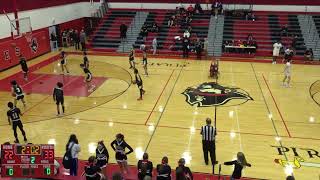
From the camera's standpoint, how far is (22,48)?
26906 mm

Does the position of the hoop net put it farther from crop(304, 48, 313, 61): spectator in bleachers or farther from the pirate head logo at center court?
crop(304, 48, 313, 61): spectator in bleachers

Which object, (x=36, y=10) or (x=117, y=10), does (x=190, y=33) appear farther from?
(x=36, y=10)

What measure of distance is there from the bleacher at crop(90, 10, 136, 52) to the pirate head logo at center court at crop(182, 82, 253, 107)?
13331 millimetres

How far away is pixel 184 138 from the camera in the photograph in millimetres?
14234

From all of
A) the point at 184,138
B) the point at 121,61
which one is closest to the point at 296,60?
the point at 121,61

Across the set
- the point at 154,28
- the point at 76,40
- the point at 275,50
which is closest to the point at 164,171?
the point at 275,50

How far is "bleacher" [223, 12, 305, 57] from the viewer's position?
30.3 meters

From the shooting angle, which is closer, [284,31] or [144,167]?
[144,167]

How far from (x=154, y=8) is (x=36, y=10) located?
12.8 meters

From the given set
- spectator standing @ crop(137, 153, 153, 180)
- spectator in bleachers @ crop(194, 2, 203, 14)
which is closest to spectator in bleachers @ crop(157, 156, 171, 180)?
spectator standing @ crop(137, 153, 153, 180)

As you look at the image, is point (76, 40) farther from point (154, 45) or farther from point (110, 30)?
point (154, 45)

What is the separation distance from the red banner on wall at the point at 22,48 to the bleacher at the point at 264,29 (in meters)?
15.6

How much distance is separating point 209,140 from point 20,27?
2017 centimetres

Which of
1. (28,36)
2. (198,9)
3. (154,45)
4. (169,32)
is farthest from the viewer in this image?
(198,9)
